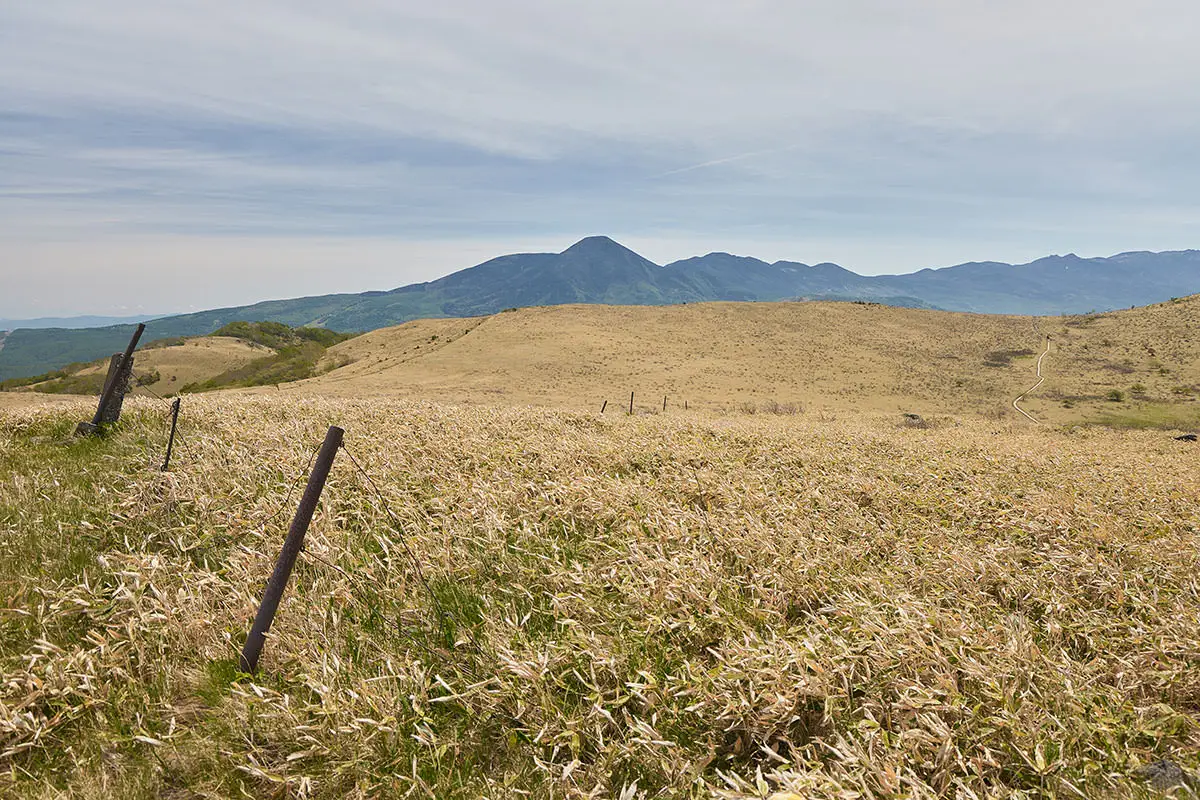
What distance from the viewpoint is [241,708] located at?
154 inches

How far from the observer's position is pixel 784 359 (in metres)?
67.6

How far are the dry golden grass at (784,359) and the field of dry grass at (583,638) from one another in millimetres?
31390

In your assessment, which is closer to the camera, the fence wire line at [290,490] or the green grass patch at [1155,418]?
the fence wire line at [290,490]

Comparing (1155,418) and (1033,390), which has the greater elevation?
(1033,390)

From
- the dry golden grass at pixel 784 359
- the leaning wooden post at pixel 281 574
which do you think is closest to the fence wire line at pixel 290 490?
the leaning wooden post at pixel 281 574

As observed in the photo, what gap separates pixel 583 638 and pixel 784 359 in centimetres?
6759

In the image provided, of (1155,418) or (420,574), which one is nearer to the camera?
(420,574)

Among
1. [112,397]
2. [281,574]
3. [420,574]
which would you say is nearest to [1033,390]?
[420,574]

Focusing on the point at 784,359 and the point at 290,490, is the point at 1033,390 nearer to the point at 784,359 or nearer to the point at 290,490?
the point at 784,359

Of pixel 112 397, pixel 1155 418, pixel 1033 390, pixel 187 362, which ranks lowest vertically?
pixel 1155 418

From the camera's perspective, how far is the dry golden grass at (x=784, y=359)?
47281mm

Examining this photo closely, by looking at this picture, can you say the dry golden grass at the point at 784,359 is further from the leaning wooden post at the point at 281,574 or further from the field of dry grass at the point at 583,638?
the leaning wooden post at the point at 281,574

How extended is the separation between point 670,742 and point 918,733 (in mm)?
1491

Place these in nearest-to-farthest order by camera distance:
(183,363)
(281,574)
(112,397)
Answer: (281,574) < (112,397) < (183,363)
